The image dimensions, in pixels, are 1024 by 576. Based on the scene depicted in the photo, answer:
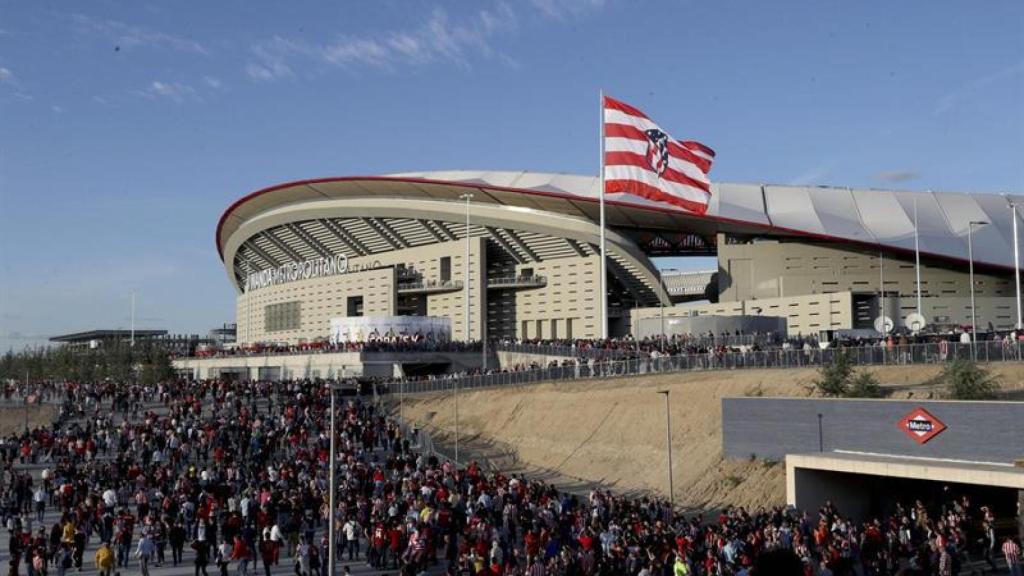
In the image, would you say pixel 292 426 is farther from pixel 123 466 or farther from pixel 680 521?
pixel 680 521

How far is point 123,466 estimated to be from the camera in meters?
Answer: 26.1

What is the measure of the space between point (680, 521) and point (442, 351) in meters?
40.7

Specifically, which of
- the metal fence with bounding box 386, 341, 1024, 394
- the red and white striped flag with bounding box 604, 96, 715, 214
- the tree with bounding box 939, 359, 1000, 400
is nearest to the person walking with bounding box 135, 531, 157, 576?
the tree with bounding box 939, 359, 1000, 400

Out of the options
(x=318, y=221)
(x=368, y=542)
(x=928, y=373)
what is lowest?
(x=368, y=542)

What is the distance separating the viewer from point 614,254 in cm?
7094

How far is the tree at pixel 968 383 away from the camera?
85.4 ft

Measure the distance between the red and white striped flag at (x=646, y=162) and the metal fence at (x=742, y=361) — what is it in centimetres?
652

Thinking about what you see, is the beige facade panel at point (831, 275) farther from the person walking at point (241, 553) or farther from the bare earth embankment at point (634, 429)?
the person walking at point (241, 553)

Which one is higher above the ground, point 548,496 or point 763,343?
point 763,343

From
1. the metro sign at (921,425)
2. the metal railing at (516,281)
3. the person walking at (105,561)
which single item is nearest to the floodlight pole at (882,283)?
the metal railing at (516,281)

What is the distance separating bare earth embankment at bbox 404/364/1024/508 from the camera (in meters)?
28.8

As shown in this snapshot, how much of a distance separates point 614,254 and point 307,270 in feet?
102

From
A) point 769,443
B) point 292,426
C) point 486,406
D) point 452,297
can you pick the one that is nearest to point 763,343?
point 486,406

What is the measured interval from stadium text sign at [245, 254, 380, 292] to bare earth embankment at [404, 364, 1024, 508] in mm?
42947
